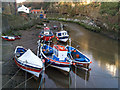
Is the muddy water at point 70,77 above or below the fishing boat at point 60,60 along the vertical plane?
below

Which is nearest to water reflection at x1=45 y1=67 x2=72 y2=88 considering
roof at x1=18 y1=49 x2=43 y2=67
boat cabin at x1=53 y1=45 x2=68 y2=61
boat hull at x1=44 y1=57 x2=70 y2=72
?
boat hull at x1=44 y1=57 x2=70 y2=72

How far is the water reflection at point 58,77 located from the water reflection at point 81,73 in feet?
4.63

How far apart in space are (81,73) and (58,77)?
9.57 ft

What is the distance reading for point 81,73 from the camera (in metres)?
13.4

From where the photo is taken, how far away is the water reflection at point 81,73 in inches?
503

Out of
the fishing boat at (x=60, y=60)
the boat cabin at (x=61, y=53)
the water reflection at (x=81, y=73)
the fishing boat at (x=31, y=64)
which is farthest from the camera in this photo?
the boat cabin at (x=61, y=53)

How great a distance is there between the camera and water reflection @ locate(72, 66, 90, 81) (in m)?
12.8

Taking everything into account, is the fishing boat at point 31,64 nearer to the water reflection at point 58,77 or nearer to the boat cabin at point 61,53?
the water reflection at point 58,77

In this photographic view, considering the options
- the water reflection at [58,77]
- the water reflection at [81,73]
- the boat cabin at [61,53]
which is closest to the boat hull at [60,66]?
the water reflection at [58,77]

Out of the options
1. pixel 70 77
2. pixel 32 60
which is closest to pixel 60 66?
pixel 70 77

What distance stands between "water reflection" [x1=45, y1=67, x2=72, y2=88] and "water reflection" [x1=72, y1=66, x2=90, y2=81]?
1.41 metres

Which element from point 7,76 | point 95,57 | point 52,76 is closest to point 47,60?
point 52,76

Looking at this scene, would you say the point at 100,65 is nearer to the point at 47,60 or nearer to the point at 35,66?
the point at 47,60

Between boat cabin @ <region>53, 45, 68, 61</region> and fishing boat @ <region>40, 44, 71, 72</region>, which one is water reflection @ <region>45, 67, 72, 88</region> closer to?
fishing boat @ <region>40, 44, 71, 72</region>
